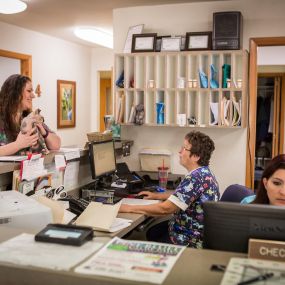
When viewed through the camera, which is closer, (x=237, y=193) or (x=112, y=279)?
(x=112, y=279)

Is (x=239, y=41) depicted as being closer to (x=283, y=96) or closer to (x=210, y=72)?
(x=210, y=72)

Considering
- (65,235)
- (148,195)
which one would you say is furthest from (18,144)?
(65,235)

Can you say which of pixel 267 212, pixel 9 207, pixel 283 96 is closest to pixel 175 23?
pixel 9 207

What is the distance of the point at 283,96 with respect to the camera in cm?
750

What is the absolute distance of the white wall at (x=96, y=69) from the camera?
738 cm

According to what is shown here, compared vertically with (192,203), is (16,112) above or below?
above

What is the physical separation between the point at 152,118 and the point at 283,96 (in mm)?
4053

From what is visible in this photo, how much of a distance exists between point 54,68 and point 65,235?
531cm

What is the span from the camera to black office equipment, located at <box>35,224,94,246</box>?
1.41 metres

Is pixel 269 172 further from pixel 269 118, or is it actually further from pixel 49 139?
pixel 269 118

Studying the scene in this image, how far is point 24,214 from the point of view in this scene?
6.44 feet

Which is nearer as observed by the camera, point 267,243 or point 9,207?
point 267,243


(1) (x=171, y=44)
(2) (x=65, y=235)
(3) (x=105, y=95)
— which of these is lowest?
(2) (x=65, y=235)

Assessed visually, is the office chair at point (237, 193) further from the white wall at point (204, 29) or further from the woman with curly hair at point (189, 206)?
the white wall at point (204, 29)
